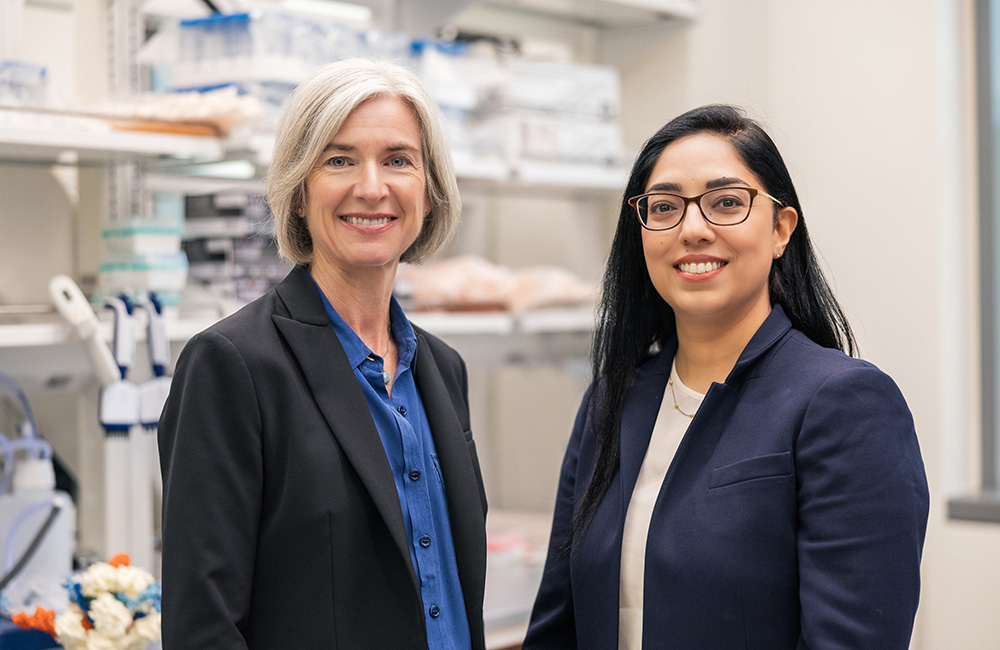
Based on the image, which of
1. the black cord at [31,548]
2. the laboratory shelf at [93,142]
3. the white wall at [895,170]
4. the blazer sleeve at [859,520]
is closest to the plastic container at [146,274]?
the laboratory shelf at [93,142]

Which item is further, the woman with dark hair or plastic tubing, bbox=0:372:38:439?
plastic tubing, bbox=0:372:38:439

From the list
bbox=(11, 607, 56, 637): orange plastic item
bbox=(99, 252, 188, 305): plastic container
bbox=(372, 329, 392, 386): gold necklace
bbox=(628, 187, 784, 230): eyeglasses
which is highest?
bbox=(628, 187, 784, 230): eyeglasses

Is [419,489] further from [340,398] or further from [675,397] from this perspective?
[675,397]

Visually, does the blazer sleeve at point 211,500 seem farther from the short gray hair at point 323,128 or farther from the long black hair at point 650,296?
the long black hair at point 650,296

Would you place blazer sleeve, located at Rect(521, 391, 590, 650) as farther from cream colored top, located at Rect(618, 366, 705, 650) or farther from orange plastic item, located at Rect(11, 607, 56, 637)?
orange plastic item, located at Rect(11, 607, 56, 637)

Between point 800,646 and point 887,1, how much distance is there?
2.29 metres

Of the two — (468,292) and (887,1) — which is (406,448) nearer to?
(468,292)

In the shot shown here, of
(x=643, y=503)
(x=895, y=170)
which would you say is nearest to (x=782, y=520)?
(x=643, y=503)

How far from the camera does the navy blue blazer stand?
1.12 m

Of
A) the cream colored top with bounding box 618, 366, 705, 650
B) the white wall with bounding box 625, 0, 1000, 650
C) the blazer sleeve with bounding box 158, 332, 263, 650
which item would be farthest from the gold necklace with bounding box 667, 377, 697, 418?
the white wall with bounding box 625, 0, 1000, 650

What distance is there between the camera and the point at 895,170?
2873mm

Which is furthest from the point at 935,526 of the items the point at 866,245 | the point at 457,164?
the point at 457,164

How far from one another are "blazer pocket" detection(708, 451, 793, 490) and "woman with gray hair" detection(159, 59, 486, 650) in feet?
1.10

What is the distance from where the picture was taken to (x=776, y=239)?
1.32 meters
